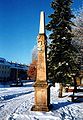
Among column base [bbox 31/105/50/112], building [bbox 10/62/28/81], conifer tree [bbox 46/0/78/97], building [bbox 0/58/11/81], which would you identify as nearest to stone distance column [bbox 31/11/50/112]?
column base [bbox 31/105/50/112]

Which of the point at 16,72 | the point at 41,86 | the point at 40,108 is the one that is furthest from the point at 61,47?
the point at 16,72

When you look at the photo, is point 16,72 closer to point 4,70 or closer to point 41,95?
point 4,70

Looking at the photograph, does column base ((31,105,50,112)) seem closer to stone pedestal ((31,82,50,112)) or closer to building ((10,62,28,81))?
stone pedestal ((31,82,50,112))

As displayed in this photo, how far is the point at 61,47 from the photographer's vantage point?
27.7 m

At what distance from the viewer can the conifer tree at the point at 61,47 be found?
27406 mm

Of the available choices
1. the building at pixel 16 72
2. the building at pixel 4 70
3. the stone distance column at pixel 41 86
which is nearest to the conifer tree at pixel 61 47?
the stone distance column at pixel 41 86

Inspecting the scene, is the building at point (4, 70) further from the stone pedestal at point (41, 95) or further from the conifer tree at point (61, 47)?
the stone pedestal at point (41, 95)

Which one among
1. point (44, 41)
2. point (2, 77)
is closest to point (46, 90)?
point (44, 41)

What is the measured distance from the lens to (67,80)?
2720cm

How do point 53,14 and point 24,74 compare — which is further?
point 24,74

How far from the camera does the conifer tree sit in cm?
2741

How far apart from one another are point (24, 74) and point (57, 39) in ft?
307

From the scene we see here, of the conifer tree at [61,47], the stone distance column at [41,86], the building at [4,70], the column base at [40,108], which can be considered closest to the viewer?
the column base at [40,108]

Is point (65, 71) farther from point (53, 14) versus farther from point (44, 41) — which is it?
point (44, 41)
